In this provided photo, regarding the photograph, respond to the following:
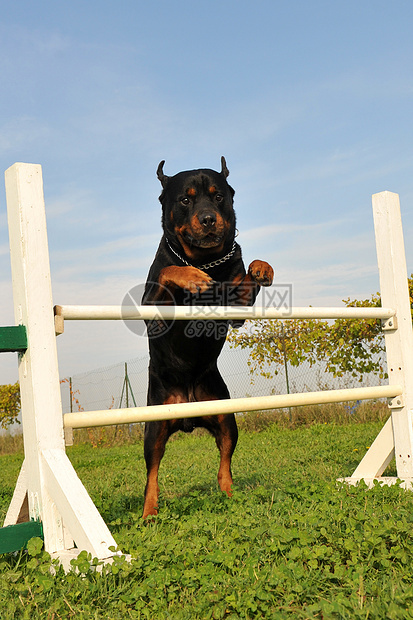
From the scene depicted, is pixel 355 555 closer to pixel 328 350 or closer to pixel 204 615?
pixel 204 615

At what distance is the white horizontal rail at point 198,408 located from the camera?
221cm

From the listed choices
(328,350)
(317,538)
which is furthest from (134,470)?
(328,350)

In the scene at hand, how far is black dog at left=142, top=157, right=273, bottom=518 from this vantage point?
3.06 m

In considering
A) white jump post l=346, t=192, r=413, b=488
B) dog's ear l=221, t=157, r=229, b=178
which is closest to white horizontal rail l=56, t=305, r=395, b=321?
white jump post l=346, t=192, r=413, b=488

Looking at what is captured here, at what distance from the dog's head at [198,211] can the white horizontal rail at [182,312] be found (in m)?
→ 0.59

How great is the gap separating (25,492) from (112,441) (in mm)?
8403

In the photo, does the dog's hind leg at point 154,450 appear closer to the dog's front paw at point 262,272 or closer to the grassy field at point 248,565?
the grassy field at point 248,565

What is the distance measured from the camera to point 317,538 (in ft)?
6.83

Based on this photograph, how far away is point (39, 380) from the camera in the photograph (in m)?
2.17

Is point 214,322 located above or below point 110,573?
above

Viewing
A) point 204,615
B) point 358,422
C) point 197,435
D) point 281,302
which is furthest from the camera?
point 197,435

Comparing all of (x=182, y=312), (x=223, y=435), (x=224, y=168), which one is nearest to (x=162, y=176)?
(x=224, y=168)

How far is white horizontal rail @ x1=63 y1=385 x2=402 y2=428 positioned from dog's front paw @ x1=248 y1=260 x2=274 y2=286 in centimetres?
61

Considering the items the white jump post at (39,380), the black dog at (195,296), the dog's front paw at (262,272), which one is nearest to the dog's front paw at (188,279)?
the black dog at (195,296)
